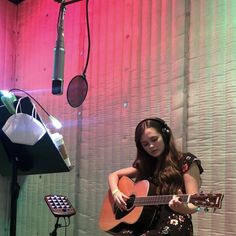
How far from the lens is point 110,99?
3.08 meters

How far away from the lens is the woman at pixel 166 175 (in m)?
1.79

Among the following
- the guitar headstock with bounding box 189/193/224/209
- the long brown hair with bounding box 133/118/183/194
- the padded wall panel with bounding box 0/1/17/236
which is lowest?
the guitar headstock with bounding box 189/193/224/209

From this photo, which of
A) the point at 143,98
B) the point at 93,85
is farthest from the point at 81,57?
the point at 143,98

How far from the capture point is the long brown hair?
6.29ft

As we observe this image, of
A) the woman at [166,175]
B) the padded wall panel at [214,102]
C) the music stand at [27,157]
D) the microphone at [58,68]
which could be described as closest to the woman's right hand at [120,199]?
the woman at [166,175]

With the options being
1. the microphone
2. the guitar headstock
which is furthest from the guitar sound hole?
the microphone

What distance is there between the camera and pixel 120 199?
2.13 meters

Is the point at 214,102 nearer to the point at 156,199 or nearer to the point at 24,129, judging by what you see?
the point at 156,199

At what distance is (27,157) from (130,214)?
2.51ft

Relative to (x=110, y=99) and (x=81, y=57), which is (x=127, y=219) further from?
(x=81, y=57)

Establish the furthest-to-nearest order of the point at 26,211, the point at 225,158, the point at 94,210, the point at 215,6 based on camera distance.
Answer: the point at 26,211 < the point at 94,210 < the point at 215,6 < the point at 225,158

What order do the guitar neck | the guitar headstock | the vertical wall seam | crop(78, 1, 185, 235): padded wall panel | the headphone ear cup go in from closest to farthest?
the guitar headstock
the guitar neck
the headphone ear cup
the vertical wall seam
crop(78, 1, 185, 235): padded wall panel

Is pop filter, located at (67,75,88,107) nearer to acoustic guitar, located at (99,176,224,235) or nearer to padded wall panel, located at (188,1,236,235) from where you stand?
padded wall panel, located at (188,1,236,235)

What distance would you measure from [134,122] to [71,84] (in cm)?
64
